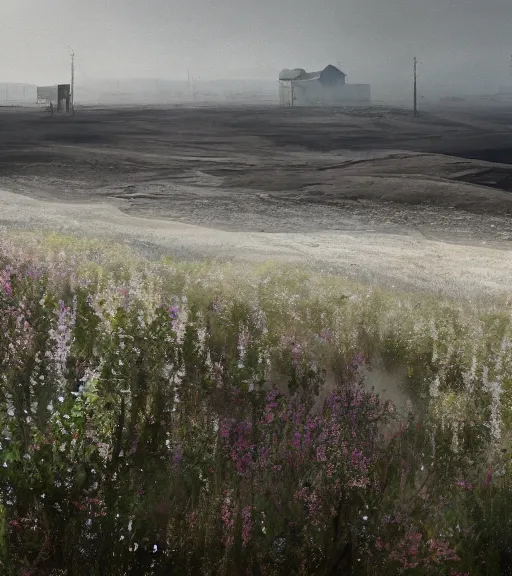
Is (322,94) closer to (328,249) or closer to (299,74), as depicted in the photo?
(299,74)

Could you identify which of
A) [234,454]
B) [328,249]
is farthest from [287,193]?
[234,454]

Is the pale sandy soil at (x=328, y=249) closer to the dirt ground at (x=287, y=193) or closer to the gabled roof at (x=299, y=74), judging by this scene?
the dirt ground at (x=287, y=193)

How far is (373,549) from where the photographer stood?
326 centimetres

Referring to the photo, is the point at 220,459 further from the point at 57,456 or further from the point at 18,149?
the point at 18,149

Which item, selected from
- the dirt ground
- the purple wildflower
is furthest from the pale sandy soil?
the purple wildflower

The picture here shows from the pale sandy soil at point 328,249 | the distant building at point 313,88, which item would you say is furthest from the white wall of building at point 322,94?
the pale sandy soil at point 328,249

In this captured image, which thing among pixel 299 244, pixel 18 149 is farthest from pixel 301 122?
pixel 299 244

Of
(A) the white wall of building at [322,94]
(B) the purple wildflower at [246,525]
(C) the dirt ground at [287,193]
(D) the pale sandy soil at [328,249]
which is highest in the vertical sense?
(A) the white wall of building at [322,94]

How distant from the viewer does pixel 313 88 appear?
9400cm

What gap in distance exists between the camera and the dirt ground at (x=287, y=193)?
55.8 ft

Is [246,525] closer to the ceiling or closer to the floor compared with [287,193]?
closer to the floor

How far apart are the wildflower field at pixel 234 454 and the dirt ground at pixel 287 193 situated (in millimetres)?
6803

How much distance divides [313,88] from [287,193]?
68607mm

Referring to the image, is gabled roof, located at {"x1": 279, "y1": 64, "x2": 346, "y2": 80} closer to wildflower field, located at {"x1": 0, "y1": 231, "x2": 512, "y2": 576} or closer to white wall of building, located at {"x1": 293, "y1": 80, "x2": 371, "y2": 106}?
white wall of building, located at {"x1": 293, "y1": 80, "x2": 371, "y2": 106}
